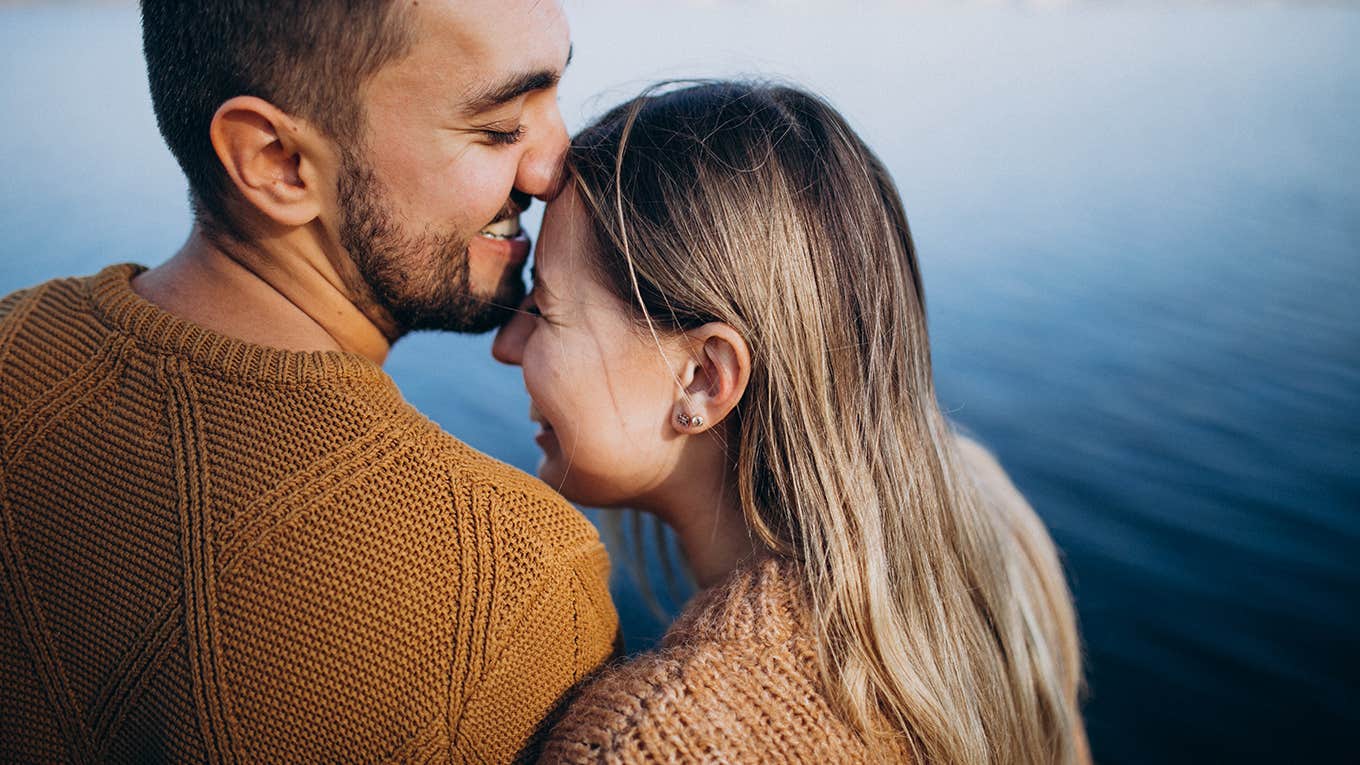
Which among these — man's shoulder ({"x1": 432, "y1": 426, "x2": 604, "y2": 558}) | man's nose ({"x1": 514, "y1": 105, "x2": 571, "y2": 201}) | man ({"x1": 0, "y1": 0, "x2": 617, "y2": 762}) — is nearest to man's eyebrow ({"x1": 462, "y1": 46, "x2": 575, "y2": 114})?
man ({"x1": 0, "y1": 0, "x2": 617, "y2": 762})

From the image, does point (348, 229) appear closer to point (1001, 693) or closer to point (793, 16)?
point (1001, 693)

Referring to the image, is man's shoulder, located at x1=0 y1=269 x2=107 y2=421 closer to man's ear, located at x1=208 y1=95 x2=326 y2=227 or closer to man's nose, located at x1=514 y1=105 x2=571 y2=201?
Answer: man's ear, located at x1=208 y1=95 x2=326 y2=227

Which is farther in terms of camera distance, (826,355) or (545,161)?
(545,161)

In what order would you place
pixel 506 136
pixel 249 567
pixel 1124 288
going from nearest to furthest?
pixel 249 567 → pixel 506 136 → pixel 1124 288

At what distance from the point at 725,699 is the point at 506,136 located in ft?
3.37

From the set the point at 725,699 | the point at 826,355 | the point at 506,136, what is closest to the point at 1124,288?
the point at 826,355

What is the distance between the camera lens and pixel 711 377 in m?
1.57

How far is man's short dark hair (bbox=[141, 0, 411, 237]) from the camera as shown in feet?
4.45

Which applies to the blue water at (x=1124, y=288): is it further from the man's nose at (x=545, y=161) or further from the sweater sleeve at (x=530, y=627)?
the sweater sleeve at (x=530, y=627)

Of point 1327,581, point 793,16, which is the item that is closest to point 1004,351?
point 1327,581

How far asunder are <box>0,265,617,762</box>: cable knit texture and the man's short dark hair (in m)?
0.38

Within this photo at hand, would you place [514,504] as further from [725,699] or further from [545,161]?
[545,161]

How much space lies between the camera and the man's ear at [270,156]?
4.59 ft

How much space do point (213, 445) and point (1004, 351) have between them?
377 cm
